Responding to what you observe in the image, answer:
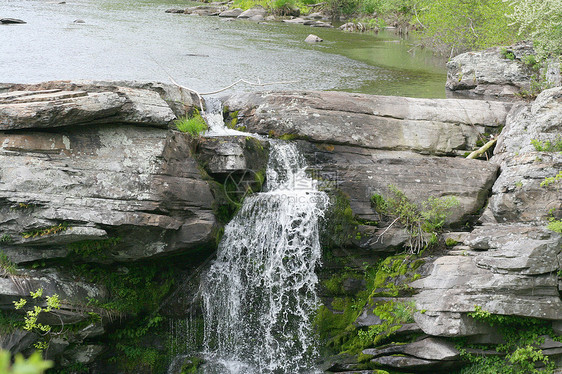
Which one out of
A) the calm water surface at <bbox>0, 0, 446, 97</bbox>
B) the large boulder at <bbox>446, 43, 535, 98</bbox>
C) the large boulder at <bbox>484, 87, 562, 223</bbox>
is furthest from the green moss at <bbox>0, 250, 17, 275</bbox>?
the large boulder at <bbox>446, 43, 535, 98</bbox>

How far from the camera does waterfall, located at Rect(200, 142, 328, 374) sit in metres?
8.89

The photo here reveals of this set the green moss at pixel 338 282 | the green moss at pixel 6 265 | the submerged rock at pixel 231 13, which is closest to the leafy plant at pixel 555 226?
the green moss at pixel 338 282

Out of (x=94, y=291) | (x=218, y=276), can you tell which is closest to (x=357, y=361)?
(x=218, y=276)

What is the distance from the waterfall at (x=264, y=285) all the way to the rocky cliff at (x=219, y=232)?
356 mm

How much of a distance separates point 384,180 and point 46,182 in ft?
20.2

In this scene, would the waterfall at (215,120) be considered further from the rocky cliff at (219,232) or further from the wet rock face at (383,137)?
the rocky cliff at (219,232)

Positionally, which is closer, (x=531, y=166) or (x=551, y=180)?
(x=551, y=180)

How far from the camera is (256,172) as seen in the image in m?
9.80

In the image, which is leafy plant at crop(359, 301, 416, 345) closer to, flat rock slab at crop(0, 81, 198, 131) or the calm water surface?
flat rock slab at crop(0, 81, 198, 131)

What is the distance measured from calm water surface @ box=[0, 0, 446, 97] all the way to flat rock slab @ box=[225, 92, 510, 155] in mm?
3638

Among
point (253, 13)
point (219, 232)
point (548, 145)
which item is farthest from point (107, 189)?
point (253, 13)

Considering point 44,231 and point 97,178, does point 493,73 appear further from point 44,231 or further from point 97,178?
point 44,231

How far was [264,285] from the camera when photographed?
9031mm

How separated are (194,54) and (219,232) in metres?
12.8
